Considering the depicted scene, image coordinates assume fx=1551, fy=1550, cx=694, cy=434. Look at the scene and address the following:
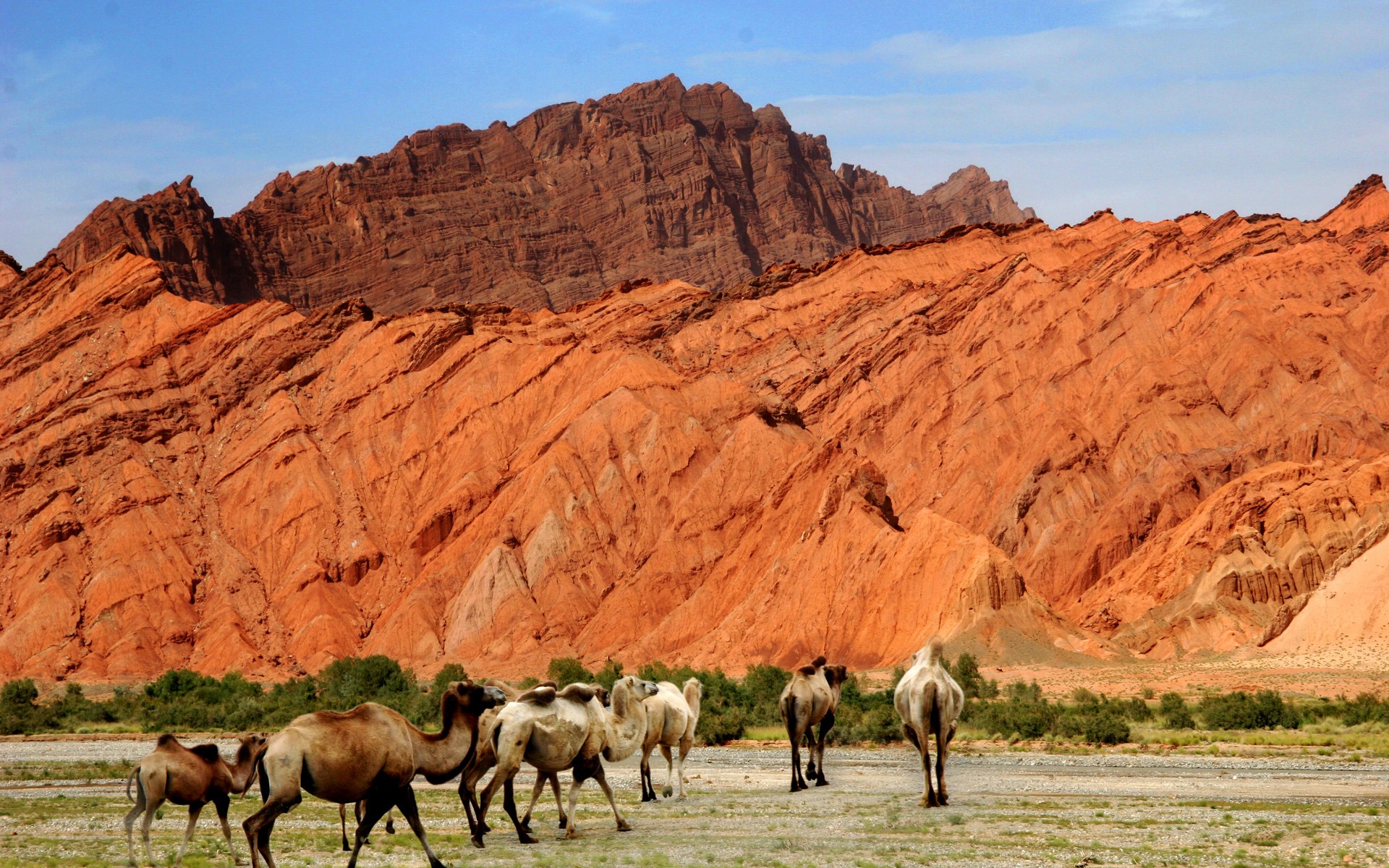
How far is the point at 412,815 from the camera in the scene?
15.4m

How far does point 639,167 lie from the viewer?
604 ft

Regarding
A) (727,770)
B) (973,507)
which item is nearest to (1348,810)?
(727,770)

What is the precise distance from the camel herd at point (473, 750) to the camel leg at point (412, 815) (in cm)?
2

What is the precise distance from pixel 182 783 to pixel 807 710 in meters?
10.4

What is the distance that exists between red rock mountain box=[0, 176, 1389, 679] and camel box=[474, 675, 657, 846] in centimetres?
4654

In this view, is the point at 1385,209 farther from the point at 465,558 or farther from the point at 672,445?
the point at 465,558

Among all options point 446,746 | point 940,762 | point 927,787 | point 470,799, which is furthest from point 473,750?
point 940,762

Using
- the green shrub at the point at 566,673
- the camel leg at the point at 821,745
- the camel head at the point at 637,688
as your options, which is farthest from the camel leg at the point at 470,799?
the green shrub at the point at 566,673

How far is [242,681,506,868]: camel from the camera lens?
15.1 metres

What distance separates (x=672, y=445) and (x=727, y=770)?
61850mm

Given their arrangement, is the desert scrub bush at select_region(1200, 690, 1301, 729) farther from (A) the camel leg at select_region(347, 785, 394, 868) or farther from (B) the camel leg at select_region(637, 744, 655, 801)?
(A) the camel leg at select_region(347, 785, 394, 868)

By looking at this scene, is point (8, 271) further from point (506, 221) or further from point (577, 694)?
Answer: point (577, 694)

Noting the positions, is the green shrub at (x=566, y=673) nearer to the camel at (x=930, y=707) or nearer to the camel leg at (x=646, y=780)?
the camel leg at (x=646, y=780)

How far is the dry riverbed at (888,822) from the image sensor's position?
17.0 m
